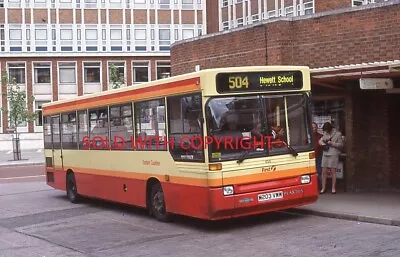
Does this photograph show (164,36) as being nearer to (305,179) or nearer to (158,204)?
(158,204)

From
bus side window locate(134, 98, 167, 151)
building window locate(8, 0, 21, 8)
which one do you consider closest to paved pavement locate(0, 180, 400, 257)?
bus side window locate(134, 98, 167, 151)

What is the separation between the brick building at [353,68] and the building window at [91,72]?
45210 mm

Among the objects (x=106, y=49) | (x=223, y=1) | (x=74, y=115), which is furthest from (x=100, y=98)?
(x=106, y=49)

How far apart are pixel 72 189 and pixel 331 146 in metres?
7.01

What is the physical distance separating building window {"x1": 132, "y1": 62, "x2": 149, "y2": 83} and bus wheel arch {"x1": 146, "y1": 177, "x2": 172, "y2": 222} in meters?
48.4

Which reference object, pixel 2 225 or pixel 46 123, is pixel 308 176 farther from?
pixel 46 123

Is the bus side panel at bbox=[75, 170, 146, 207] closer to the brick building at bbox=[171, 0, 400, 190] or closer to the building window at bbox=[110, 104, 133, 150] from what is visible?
the building window at bbox=[110, 104, 133, 150]

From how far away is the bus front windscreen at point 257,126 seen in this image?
9.94 meters

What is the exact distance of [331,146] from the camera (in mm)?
13383

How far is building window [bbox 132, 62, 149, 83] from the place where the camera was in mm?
59781

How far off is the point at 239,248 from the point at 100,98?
6307 mm

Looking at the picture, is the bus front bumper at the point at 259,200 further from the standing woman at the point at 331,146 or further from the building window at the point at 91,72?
the building window at the point at 91,72

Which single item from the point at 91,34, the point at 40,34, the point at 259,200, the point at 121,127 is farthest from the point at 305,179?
the point at 40,34

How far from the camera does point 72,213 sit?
549 inches
